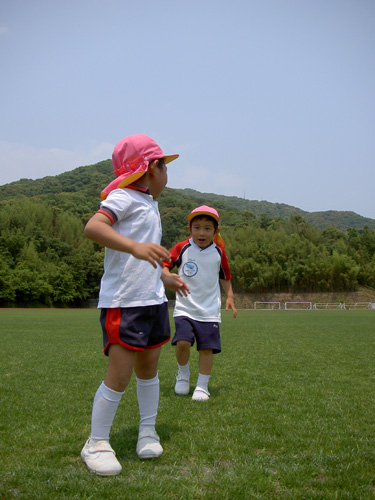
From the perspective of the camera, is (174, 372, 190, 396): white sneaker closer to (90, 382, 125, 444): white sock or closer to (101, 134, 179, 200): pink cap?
(90, 382, 125, 444): white sock

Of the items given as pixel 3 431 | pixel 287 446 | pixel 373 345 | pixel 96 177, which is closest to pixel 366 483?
pixel 287 446

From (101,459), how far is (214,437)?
79 centimetres

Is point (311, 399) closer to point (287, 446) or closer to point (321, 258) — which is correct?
point (287, 446)

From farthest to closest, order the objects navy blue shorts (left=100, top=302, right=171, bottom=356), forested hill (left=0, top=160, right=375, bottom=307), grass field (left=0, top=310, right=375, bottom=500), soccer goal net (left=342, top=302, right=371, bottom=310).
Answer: forested hill (left=0, top=160, right=375, bottom=307)
soccer goal net (left=342, top=302, right=371, bottom=310)
navy blue shorts (left=100, top=302, right=171, bottom=356)
grass field (left=0, top=310, right=375, bottom=500)

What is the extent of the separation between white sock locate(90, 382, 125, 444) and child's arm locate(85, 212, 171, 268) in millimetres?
780

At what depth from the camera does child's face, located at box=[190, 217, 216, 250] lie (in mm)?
4332

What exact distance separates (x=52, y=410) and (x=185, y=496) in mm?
1908

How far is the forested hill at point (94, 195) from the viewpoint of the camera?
279 feet

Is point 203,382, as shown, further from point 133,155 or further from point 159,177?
point 133,155

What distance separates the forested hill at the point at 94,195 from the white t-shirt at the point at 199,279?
72.1 meters

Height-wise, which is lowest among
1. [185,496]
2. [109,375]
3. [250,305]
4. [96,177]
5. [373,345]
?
[250,305]

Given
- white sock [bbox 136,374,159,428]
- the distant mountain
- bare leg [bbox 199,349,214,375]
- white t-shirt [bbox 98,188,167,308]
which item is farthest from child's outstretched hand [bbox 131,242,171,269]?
the distant mountain

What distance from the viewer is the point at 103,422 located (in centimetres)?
236

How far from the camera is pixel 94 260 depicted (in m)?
57.5
